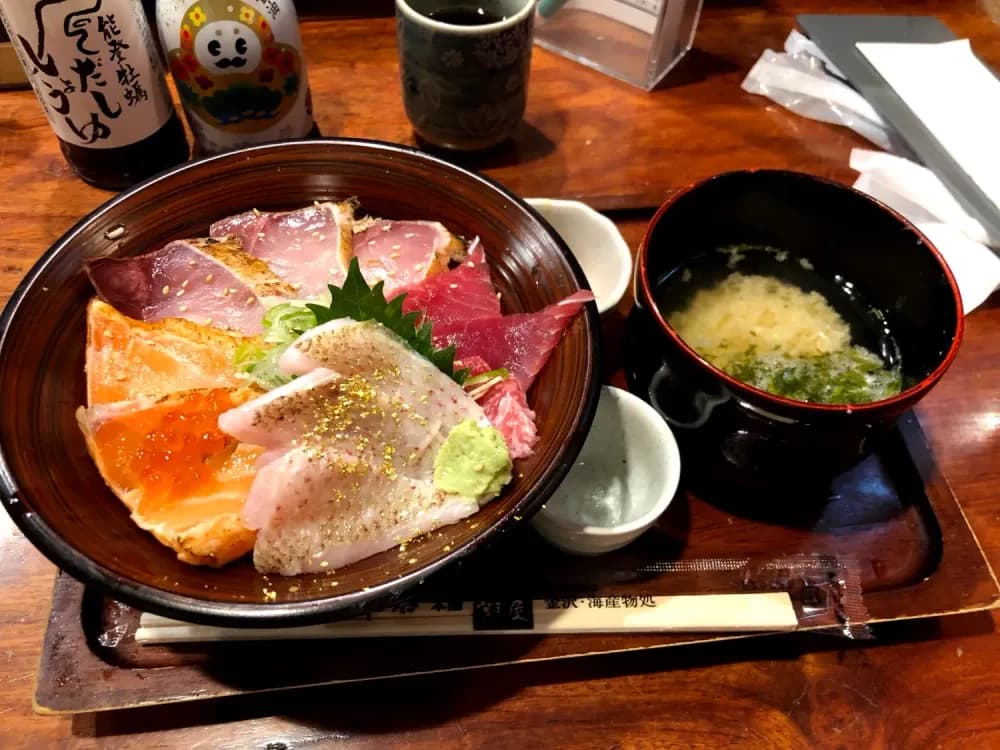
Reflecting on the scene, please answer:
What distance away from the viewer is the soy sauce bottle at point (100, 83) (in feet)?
5.27

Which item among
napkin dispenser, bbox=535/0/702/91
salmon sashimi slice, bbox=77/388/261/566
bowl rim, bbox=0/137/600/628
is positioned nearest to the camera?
bowl rim, bbox=0/137/600/628

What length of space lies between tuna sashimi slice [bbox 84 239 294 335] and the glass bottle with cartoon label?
497 mm

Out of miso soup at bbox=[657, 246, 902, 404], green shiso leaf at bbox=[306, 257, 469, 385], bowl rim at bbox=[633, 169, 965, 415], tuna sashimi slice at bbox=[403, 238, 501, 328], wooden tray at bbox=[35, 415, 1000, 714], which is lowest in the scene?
wooden tray at bbox=[35, 415, 1000, 714]

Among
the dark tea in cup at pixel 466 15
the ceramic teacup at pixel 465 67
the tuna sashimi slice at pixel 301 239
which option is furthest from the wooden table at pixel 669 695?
the dark tea in cup at pixel 466 15

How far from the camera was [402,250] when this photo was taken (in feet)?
5.44

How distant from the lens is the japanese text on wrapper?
1.61 m

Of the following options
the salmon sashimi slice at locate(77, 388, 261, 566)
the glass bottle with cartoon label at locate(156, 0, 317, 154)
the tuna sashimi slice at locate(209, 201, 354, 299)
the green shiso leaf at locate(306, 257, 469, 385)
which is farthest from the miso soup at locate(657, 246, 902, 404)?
the glass bottle with cartoon label at locate(156, 0, 317, 154)

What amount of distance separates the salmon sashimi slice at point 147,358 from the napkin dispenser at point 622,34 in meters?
1.71

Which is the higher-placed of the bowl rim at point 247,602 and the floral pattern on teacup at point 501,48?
the floral pattern on teacup at point 501,48

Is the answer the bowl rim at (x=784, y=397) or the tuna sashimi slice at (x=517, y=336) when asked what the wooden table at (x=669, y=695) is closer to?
the bowl rim at (x=784, y=397)

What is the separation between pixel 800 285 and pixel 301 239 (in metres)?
1.17

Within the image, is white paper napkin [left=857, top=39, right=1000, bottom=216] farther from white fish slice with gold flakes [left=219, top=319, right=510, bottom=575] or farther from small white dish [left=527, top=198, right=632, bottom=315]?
→ white fish slice with gold flakes [left=219, top=319, right=510, bottom=575]

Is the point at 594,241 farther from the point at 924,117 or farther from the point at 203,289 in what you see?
the point at 924,117

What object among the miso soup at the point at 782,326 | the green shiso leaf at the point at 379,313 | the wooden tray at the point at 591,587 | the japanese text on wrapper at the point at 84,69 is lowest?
the wooden tray at the point at 591,587
